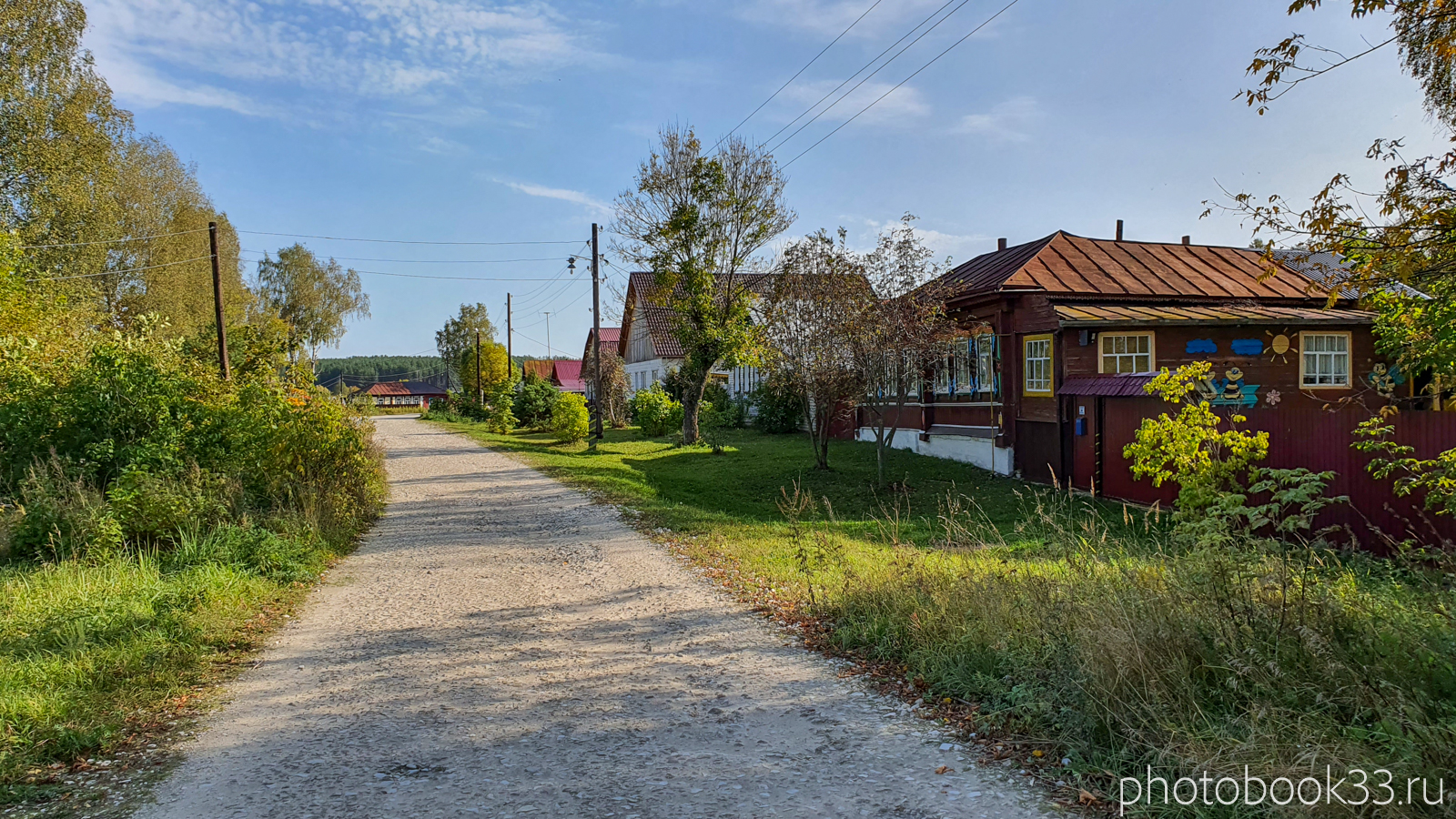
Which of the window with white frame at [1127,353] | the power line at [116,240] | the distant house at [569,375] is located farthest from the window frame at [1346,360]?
the distant house at [569,375]

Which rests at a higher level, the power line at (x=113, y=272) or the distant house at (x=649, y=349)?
the power line at (x=113, y=272)

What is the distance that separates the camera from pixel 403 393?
111 meters

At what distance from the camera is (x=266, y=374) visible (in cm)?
1188

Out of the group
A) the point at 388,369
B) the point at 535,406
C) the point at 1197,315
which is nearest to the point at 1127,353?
the point at 1197,315

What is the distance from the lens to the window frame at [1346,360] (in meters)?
16.3

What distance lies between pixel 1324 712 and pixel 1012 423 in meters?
13.5

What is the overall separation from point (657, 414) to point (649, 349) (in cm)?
1542

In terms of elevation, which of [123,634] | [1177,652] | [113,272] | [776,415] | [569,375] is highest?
[113,272]

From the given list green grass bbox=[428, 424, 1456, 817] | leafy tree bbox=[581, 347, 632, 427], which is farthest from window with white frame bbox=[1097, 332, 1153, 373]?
leafy tree bbox=[581, 347, 632, 427]

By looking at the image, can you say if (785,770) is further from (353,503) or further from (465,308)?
(465,308)

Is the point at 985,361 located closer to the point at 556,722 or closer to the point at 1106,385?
the point at 1106,385

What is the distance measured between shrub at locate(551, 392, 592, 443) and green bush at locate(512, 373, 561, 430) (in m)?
7.93

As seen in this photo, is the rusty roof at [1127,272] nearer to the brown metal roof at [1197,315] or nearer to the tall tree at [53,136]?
the brown metal roof at [1197,315]

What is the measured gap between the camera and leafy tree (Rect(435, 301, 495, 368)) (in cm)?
7831
